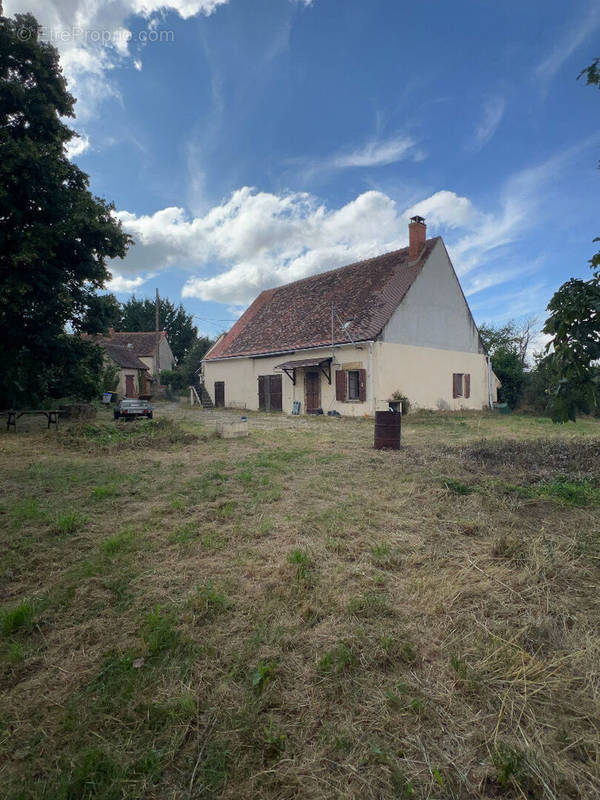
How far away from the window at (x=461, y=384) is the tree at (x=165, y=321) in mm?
35518

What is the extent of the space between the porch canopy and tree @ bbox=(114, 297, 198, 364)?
3230 cm

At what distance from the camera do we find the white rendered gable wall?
58.3 feet

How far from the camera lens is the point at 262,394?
21641 mm

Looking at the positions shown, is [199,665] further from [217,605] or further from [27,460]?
[27,460]

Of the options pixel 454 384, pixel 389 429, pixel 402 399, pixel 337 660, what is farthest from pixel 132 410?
pixel 454 384

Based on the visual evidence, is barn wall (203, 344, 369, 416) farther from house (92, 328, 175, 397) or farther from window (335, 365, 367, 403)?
house (92, 328, 175, 397)

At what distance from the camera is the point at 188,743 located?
172 cm

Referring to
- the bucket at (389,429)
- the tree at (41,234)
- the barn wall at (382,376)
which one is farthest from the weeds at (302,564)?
the barn wall at (382,376)

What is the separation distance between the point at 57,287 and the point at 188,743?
1336 cm

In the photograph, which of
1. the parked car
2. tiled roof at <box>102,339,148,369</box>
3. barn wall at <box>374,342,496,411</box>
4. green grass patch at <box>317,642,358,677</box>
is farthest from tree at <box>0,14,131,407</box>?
tiled roof at <box>102,339,148,369</box>

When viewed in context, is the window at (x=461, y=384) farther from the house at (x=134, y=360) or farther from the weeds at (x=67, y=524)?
the house at (x=134, y=360)

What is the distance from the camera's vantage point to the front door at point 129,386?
32.8 metres

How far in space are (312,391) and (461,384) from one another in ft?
27.2

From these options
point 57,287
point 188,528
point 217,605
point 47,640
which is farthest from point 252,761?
A: point 57,287
